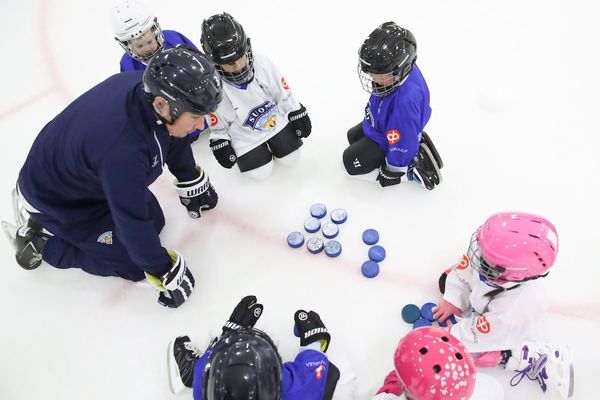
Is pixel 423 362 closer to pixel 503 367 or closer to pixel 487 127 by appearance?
pixel 503 367

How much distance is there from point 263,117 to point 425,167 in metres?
0.88

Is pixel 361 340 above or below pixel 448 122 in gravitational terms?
below

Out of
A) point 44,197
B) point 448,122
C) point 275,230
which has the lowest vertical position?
point 275,230

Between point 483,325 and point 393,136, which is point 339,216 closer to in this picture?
point 393,136

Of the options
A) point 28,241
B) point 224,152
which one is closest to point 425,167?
point 224,152

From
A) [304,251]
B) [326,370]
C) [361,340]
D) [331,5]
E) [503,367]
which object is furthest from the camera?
[331,5]

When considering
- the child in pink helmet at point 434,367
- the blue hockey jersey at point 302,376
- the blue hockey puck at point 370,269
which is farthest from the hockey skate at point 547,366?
the blue hockey jersey at point 302,376

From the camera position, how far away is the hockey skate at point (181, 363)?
196 cm

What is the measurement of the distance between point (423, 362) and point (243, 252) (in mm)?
1203

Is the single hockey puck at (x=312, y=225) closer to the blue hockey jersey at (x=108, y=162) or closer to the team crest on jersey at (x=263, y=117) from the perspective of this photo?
the team crest on jersey at (x=263, y=117)

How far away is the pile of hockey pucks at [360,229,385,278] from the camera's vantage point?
7.25 ft

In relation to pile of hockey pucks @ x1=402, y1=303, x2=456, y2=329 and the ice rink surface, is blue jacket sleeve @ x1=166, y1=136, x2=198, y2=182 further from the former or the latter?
pile of hockey pucks @ x1=402, y1=303, x2=456, y2=329

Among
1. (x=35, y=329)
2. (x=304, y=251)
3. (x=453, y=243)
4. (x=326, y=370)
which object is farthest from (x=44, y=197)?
(x=453, y=243)

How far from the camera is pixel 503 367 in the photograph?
75.2 inches
